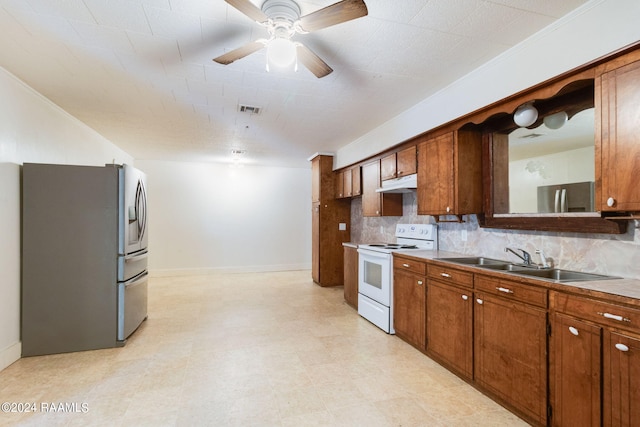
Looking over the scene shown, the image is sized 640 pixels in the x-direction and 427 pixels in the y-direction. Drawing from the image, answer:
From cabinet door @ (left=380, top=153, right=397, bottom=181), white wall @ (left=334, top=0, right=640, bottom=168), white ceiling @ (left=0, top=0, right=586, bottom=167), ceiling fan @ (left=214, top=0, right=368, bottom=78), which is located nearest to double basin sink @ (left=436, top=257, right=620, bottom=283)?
white wall @ (left=334, top=0, right=640, bottom=168)

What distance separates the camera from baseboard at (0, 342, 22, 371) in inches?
105

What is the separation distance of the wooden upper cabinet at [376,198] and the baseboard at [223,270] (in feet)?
11.4

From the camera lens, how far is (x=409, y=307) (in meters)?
3.20

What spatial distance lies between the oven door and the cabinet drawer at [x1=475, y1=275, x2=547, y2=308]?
1295mm

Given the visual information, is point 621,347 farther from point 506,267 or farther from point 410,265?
point 410,265

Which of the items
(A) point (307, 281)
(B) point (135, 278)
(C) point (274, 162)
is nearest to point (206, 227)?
(C) point (274, 162)

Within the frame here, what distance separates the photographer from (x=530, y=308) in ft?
6.38

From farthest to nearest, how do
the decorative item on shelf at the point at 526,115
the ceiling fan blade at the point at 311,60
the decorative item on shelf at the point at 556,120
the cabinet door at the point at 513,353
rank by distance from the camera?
the decorative item on shelf at the point at 526,115, the decorative item on shelf at the point at 556,120, the ceiling fan blade at the point at 311,60, the cabinet door at the point at 513,353

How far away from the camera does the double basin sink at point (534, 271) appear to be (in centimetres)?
207

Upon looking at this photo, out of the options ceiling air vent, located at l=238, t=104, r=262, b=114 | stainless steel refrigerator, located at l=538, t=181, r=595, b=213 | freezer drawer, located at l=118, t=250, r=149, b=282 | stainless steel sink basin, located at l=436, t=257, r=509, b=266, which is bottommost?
freezer drawer, located at l=118, t=250, r=149, b=282

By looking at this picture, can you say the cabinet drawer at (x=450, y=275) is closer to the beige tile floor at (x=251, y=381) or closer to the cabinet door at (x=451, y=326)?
→ the cabinet door at (x=451, y=326)

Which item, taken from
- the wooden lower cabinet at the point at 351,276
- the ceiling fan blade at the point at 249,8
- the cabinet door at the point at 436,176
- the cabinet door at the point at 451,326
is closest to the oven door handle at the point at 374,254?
the wooden lower cabinet at the point at 351,276

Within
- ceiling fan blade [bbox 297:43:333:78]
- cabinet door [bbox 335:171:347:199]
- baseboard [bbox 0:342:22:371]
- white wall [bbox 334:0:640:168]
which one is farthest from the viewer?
cabinet door [bbox 335:171:347:199]

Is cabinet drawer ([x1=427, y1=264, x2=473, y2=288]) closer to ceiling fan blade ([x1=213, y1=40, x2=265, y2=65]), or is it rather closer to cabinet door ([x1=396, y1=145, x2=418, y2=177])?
cabinet door ([x1=396, y1=145, x2=418, y2=177])
